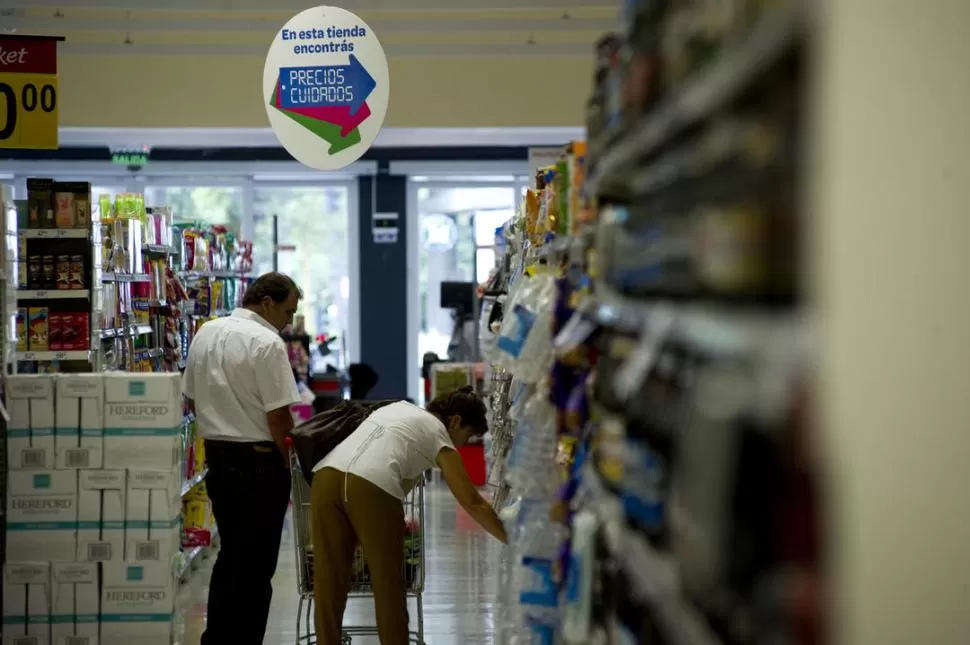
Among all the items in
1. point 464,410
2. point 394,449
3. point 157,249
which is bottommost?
point 394,449

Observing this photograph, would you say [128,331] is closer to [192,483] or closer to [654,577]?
[192,483]

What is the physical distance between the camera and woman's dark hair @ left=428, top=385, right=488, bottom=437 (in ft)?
14.9

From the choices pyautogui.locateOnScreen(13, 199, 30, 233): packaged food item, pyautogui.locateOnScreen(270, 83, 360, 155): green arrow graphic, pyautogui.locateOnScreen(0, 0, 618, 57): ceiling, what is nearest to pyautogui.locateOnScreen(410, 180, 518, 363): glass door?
pyautogui.locateOnScreen(0, 0, 618, 57): ceiling

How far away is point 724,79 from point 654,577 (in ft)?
2.40

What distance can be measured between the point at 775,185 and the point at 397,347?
14476 millimetres

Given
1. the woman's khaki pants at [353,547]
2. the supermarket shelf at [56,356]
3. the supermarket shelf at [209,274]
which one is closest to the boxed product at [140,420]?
the woman's khaki pants at [353,547]

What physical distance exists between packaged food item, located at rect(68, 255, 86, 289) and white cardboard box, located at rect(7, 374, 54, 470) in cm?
112

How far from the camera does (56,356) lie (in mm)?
5887

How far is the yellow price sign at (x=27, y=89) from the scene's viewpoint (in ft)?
22.7

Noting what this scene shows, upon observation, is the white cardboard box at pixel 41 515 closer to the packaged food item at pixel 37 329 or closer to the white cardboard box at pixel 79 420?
the white cardboard box at pixel 79 420

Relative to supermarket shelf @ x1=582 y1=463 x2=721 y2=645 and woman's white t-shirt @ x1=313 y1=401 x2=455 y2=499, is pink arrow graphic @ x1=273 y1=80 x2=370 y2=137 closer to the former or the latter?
woman's white t-shirt @ x1=313 y1=401 x2=455 y2=499

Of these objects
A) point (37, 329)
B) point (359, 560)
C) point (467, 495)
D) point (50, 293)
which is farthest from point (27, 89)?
point (467, 495)

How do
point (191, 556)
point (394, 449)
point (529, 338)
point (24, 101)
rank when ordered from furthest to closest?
point (191, 556)
point (24, 101)
point (394, 449)
point (529, 338)

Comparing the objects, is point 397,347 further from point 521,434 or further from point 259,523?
point 521,434
